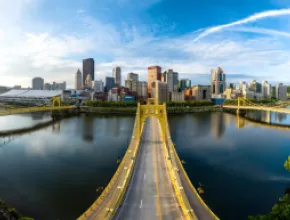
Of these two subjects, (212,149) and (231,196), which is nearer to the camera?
(231,196)

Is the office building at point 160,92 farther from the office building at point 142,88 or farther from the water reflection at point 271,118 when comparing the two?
the water reflection at point 271,118

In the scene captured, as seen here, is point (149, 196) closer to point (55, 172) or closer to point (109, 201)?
point (109, 201)

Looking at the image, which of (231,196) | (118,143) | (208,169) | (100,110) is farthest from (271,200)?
(100,110)

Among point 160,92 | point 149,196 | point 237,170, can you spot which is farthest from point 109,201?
point 160,92

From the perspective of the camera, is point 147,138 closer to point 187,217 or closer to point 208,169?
point 208,169

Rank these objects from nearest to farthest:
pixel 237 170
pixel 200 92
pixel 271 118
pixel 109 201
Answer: pixel 109 201 < pixel 237 170 < pixel 271 118 < pixel 200 92

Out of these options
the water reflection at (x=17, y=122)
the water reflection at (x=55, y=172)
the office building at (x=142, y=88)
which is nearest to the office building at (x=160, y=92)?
the office building at (x=142, y=88)

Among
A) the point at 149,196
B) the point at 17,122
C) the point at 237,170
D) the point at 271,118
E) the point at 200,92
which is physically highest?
the point at 200,92
